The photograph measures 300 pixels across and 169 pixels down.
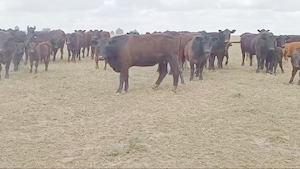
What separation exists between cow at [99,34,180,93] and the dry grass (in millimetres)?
674

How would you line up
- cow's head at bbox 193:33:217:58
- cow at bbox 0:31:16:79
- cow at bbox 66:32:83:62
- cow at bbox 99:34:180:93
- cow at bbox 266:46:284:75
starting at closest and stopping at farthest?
cow at bbox 99:34:180:93
cow's head at bbox 193:33:217:58
cow at bbox 0:31:16:79
cow at bbox 266:46:284:75
cow at bbox 66:32:83:62

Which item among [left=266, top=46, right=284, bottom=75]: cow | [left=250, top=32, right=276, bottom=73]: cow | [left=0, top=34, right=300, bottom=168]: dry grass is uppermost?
[left=250, top=32, right=276, bottom=73]: cow

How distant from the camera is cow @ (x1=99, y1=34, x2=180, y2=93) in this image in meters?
10.0

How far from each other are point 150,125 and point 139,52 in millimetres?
3568

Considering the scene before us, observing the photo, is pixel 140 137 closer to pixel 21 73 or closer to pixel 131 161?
pixel 131 161

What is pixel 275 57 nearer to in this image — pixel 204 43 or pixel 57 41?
pixel 204 43

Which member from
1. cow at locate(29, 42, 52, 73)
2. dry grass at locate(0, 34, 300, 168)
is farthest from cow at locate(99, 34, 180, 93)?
cow at locate(29, 42, 52, 73)

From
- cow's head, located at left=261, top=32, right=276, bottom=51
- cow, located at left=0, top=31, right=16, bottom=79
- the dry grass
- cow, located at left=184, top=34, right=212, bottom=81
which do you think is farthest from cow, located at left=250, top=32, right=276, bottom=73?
cow, located at left=0, top=31, right=16, bottom=79

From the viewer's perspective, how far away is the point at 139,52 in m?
10.1

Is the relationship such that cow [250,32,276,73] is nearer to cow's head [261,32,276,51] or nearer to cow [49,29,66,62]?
cow's head [261,32,276,51]

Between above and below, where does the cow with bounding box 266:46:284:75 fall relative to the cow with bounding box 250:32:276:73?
below

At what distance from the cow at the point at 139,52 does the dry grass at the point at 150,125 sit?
2.21ft

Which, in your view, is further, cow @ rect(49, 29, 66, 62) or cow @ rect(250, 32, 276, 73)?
cow @ rect(49, 29, 66, 62)

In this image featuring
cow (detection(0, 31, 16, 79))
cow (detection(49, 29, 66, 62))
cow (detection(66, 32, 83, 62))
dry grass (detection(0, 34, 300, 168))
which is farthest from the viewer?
cow (detection(49, 29, 66, 62))
